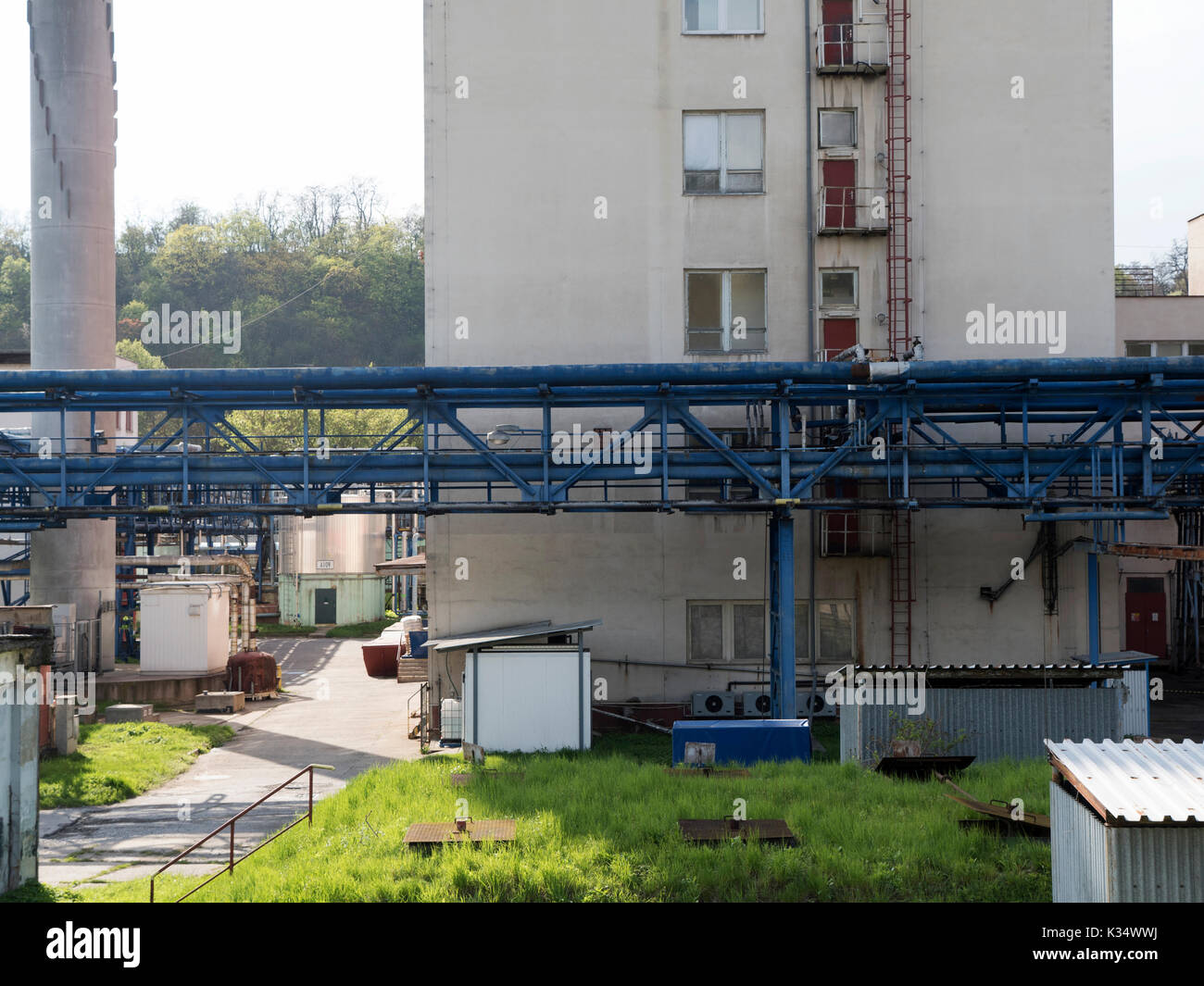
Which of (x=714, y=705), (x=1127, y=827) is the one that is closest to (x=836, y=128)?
(x=714, y=705)

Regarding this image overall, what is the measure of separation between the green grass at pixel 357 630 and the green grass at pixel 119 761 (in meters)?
21.9

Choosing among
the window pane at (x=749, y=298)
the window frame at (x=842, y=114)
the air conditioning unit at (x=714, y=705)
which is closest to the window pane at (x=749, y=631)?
the air conditioning unit at (x=714, y=705)

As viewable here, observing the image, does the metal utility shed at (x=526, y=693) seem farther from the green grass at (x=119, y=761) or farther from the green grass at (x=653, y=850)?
the green grass at (x=119, y=761)

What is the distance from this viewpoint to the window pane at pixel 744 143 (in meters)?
24.8

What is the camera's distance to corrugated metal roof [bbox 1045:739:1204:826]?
30.7 ft

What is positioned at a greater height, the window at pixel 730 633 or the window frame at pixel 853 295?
the window frame at pixel 853 295

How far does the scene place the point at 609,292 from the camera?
2450 centimetres

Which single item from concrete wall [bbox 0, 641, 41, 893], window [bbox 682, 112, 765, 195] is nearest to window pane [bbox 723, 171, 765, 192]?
window [bbox 682, 112, 765, 195]

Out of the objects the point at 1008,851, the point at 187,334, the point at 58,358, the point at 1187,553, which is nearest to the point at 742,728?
the point at 1008,851

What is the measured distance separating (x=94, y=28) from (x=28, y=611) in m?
17.4

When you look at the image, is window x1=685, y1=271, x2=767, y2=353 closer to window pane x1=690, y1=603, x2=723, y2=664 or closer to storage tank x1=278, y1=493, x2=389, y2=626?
window pane x1=690, y1=603, x2=723, y2=664

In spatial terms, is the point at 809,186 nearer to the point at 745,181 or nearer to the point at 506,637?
the point at 745,181
